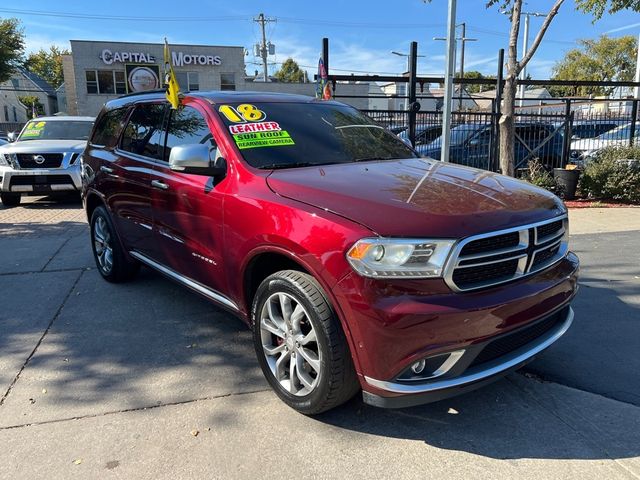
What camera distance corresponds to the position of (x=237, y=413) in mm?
3047

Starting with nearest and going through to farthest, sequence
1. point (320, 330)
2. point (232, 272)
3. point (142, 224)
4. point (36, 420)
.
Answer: point (320, 330), point (36, 420), point (232, 272), point (142, 224)

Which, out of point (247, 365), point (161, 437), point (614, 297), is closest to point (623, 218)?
point (614, 297)

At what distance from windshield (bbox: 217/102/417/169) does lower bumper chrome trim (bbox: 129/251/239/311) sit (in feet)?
3.15

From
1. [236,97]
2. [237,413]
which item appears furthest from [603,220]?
[237,413]

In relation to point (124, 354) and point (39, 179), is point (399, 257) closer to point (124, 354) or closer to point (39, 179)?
point (124, 354)

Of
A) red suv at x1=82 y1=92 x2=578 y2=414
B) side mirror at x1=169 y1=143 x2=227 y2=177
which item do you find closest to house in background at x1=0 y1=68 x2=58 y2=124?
red suv at x1=82 y1=92 x2=578 y2=414

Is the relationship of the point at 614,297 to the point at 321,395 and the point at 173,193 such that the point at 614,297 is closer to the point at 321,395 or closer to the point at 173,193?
the point at 321,395

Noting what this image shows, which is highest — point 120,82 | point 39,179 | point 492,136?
point 120,82

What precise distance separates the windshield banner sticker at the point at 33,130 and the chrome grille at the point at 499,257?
12.1 metres

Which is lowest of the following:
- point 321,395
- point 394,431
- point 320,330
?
point 394,431

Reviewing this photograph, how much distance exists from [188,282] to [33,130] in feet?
33.9

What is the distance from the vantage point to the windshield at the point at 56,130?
11922 mm

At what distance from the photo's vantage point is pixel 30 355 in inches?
150

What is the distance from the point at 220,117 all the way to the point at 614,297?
3.98 metres
